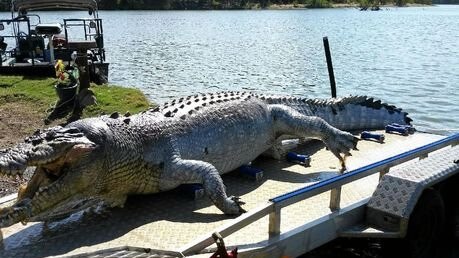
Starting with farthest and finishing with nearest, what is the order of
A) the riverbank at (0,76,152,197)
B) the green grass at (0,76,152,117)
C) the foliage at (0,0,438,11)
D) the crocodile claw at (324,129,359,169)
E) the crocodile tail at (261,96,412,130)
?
the foliage at (0,0,438,11), the green grass at (0,76,152,117), the riverbank at (0,76,152,197), the crocodile tail at (261,96,412,130), the crocodile claw at (324,129,359,169)

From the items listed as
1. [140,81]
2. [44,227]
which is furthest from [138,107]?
[44,227]

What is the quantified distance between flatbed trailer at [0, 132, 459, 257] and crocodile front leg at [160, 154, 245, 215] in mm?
166

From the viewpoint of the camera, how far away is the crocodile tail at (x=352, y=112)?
7253 millimetres

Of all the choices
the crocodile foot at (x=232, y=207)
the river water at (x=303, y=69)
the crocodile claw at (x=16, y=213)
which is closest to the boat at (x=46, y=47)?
the river water at (x=303, y=69)

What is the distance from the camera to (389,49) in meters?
31.7

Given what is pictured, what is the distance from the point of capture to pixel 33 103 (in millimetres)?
13781

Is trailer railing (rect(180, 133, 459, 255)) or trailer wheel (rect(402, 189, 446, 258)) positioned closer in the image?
trailer railing (rect(180, 133, 459, 255))

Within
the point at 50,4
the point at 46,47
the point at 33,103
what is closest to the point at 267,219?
the point at 33,103

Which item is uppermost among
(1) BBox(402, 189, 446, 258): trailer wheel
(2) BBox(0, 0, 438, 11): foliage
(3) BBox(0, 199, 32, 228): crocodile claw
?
(2) BBox(0, 0, 438, 11): foliage

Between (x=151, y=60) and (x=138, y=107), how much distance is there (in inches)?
587

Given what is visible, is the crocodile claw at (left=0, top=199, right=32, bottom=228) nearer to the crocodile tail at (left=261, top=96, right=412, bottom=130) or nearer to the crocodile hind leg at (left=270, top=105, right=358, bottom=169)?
the crocodile hind leg at (left=270, top=105, right=358, bottom=169)

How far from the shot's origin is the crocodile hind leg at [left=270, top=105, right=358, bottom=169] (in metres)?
6.19

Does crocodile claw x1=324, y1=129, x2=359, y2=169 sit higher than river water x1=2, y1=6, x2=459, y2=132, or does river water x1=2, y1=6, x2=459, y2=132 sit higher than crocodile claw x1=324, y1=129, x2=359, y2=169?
crocodile claw x1=324, y1=129, x2=359, y2=169

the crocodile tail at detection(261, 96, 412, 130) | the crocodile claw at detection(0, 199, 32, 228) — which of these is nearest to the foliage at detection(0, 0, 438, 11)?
the crocodile tail at detection(261, 96, 412, 130)
